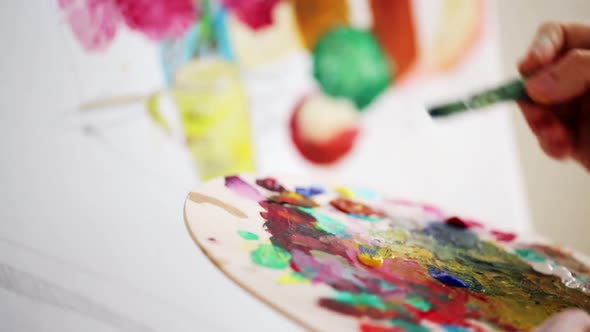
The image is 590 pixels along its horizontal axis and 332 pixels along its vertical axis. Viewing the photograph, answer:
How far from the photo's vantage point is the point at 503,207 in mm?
909

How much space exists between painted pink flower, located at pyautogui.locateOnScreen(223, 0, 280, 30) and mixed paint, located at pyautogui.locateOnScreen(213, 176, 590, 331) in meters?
0.27

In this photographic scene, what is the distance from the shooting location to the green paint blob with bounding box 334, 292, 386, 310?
0.33 meters

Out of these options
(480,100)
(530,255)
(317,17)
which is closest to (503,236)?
(530,255)

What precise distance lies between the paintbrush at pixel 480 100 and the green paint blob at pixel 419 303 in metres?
0.20

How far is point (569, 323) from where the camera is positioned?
0.33 meters

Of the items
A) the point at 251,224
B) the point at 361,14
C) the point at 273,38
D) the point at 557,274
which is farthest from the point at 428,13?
the point at 251,224

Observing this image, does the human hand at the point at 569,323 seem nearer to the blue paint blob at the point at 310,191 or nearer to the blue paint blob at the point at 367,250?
the blue paint blob at the point at 367,250

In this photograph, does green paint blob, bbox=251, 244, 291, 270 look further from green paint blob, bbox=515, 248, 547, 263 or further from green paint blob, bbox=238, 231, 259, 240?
green paint blob, bbox=515, 248, 547, 263

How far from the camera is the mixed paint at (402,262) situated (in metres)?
0.34

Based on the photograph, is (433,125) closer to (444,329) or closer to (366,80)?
(366,80)

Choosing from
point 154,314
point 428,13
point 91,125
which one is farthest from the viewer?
point 428,13

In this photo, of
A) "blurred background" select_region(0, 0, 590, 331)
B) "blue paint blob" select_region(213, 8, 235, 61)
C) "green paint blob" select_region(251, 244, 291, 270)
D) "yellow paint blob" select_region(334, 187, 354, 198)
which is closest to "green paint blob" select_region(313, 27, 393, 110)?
"blurred background" select_region(0, 0, 590, 331)

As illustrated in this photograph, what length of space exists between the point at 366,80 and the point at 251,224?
1.54 feet

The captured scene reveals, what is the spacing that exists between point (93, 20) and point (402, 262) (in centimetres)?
40
